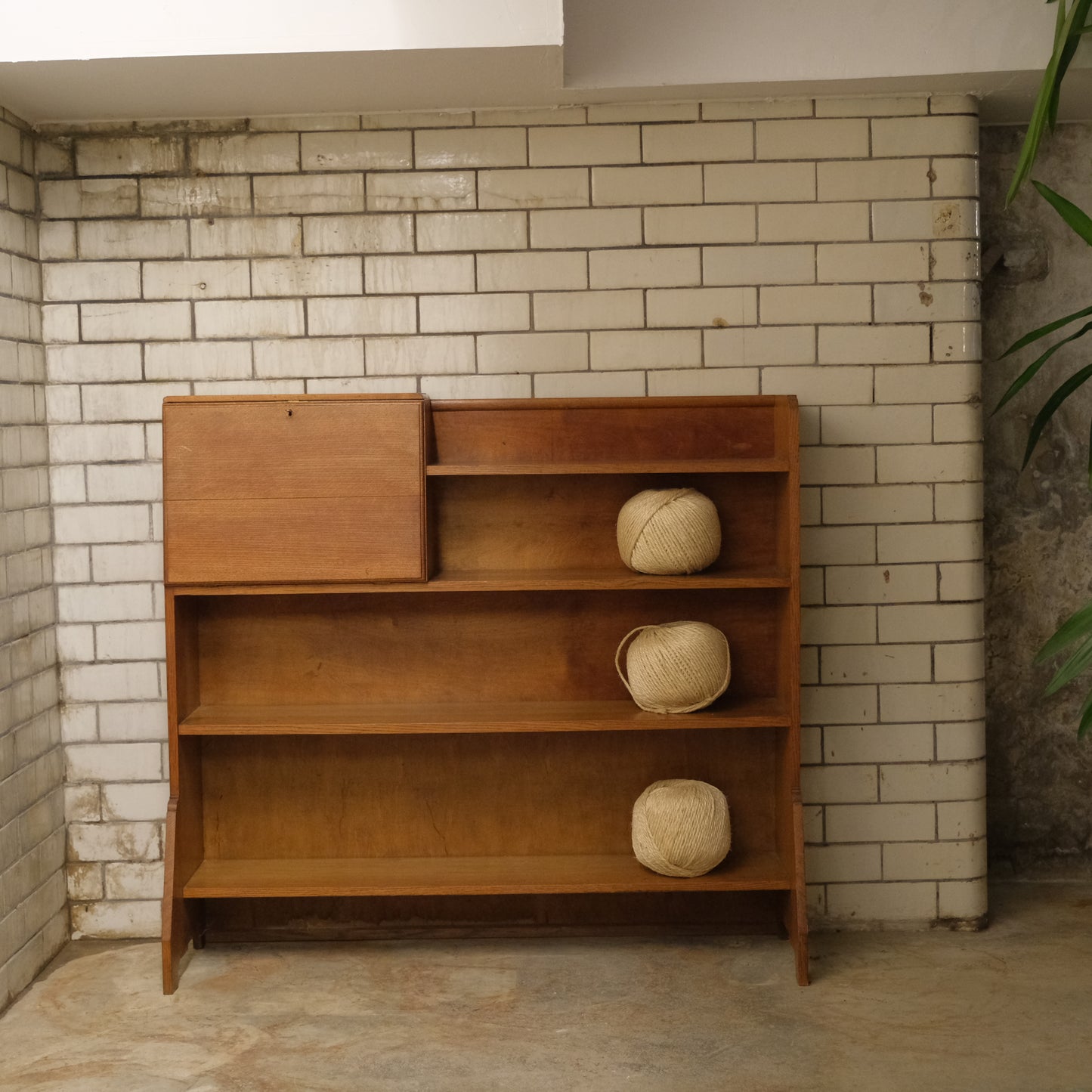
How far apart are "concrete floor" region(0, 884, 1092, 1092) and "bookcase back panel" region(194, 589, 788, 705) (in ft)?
2.49

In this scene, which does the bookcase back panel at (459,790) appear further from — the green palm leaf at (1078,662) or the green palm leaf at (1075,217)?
the green palm leaf at (1075,217)

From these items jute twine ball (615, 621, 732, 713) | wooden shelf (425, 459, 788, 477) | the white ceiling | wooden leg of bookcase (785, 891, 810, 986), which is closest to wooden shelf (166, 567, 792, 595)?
jute twine ball (615, 621, 732, 713)

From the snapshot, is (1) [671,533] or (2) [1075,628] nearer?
(2) [1075,628]

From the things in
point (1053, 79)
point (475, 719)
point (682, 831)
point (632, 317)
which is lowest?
point (682, 831)

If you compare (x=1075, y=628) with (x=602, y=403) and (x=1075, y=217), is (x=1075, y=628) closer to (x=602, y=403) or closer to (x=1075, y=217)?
(x=1075, y=217)

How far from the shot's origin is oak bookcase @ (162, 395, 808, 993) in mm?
3234

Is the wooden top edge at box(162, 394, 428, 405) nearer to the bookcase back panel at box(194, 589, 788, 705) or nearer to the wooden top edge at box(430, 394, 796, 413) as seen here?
the wooden top edge at box(430, 394, 796, 413)

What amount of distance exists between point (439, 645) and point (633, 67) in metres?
1.77

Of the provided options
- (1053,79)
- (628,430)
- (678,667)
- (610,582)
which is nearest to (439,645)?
(610,582)

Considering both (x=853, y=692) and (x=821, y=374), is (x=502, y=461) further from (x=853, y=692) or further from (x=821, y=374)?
(x=853, y=692)

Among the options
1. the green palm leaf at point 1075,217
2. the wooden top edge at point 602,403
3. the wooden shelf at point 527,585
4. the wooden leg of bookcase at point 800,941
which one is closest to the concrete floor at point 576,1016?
the wooden leg of bookcase at point 800,941

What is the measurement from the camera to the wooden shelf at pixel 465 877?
3145 millimetres

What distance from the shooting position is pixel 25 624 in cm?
325

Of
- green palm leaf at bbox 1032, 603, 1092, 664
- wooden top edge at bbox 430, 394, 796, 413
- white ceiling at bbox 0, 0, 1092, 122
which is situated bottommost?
green palm leaf at bbox 1032, 603, 1092, 664
